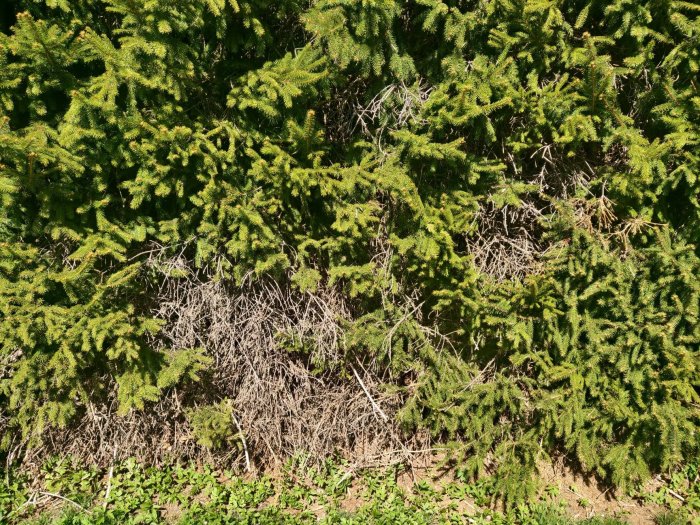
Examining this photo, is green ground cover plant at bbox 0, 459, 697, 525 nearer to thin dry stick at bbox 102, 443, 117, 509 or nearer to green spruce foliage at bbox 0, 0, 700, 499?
thin dry stick at bbox 102, 443, 117, 509

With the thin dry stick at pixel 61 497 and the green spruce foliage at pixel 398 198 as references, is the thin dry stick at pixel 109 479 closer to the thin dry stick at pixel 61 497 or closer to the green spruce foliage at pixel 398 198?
the thin dry stick at pixel 61 497

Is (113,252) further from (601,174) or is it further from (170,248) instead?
(601,174)

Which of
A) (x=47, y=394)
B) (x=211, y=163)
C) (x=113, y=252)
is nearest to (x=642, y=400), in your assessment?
(x=211, y=163)

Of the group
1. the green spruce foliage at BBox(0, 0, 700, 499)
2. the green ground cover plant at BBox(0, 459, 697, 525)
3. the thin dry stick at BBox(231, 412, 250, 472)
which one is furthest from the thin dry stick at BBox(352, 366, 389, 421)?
the thin dry stick at BBox(231, 412, 250, 472)

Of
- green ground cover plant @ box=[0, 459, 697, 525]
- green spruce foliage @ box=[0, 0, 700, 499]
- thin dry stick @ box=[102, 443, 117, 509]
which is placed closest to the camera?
green spruce foliage @ box=[0, 0, 700, 499]

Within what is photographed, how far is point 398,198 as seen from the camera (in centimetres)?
348

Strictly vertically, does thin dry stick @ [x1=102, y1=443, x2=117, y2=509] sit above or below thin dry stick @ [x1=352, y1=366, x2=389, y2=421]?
below

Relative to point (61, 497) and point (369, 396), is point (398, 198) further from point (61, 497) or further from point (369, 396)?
point (61, 497)

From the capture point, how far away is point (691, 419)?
3621mm

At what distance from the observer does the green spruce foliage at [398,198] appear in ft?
10.1

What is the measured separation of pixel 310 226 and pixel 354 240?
361 millimetres

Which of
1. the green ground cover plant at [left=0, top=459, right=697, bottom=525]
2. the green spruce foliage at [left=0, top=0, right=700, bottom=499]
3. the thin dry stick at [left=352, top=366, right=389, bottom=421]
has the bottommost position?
the green ground cover plant at [left=0, top=459, right=697, bottom=525]

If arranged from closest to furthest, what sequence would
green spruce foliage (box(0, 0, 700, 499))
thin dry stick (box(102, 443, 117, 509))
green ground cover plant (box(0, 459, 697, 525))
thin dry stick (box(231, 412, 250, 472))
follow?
green spruce foliage (box(0, 0, 700, 499))
green ground cover plant (box(0, 459, 697, 525))
thin dry stick (box(102, 443, 117, 509))
thin dry stick (box(231, 412, 250, 472))

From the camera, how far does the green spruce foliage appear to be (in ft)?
10.1
